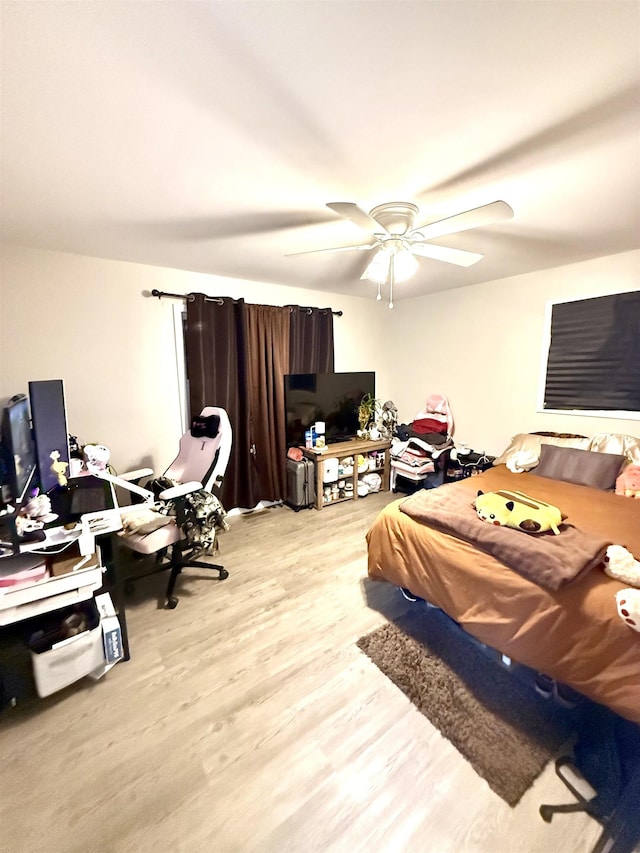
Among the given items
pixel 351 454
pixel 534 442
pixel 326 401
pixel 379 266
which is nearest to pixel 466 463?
pixel 534 442

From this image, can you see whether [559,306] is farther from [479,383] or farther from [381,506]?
[381,506]

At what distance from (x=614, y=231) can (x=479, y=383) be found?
1735 millimetres

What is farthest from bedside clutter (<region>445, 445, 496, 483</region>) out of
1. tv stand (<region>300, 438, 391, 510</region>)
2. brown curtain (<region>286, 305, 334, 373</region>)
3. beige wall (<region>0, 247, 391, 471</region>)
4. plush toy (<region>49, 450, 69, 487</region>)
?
plush toy (<region>49, 450, 69, 487</region>)

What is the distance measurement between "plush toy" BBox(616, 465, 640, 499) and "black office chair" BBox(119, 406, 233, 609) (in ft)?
9.34

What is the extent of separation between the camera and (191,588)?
2.37 metres

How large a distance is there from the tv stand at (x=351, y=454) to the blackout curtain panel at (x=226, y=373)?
65 cm

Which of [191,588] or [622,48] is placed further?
[191,588]

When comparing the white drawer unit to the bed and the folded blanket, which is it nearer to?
the bed

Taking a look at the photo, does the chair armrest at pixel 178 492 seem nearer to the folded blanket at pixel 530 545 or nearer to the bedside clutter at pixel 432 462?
the folded blanket at pixel 530 545

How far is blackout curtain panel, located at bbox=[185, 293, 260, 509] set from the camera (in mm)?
3049

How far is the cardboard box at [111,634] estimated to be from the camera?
1606 mm

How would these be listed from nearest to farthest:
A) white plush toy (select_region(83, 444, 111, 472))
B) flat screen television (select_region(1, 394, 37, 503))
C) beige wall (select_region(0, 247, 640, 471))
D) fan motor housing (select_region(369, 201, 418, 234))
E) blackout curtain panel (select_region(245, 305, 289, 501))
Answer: flat screen television (select_region(1, 394, 37, 503)) < fan motor housing (select_region(369, 201, 418, 234)) < white plush toy (select_region(83, 444, 111, 472)) < beige wall (select_region(0, 247, 640, 471)) < blackout curtain panel (select_region(245, 305, 289, 501))

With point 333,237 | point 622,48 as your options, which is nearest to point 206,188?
point 333,237

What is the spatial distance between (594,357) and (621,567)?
7.27 ft
